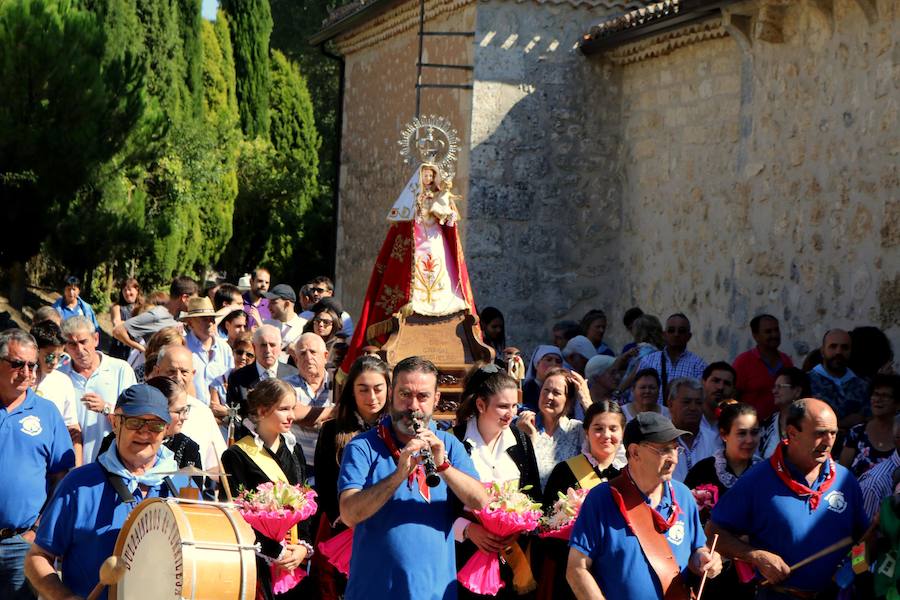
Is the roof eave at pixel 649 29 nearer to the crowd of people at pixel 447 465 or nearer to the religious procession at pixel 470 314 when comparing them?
the religious procession at pixel 470 314

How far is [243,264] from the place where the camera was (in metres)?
31.0

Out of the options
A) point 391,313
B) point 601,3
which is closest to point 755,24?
point 601,3

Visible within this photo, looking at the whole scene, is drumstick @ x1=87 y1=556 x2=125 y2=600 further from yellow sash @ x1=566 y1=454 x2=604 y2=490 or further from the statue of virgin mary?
the statue of virgin mary

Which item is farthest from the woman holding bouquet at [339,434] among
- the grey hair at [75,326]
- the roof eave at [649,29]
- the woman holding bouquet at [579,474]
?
the roof eave at [649,29]

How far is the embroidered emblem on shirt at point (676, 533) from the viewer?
19.0 ft

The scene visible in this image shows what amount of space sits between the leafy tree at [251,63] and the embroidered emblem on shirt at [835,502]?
1091 inches

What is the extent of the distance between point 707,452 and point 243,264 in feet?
77.2

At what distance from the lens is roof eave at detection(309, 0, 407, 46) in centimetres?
2167

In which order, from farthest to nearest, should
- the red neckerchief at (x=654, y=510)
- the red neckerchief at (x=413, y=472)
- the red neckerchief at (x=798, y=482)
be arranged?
the red neckerchief at (x=798, y=482) < the red neckerchief at (x=413, y=472) < the red neckerchief at (x=654, y=510)

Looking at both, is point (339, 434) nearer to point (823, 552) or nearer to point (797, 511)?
point (797, 511)

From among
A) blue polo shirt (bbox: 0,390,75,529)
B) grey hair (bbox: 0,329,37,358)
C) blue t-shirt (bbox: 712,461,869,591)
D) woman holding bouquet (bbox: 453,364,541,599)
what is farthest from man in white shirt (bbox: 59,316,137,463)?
blue t-shirt (bbox: 712,461,869,591)

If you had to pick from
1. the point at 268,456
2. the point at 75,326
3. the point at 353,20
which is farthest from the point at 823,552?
the point at 353,20

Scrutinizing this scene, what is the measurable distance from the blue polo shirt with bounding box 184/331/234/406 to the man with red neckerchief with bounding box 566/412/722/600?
518cm

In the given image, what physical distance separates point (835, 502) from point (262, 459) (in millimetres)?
2718
